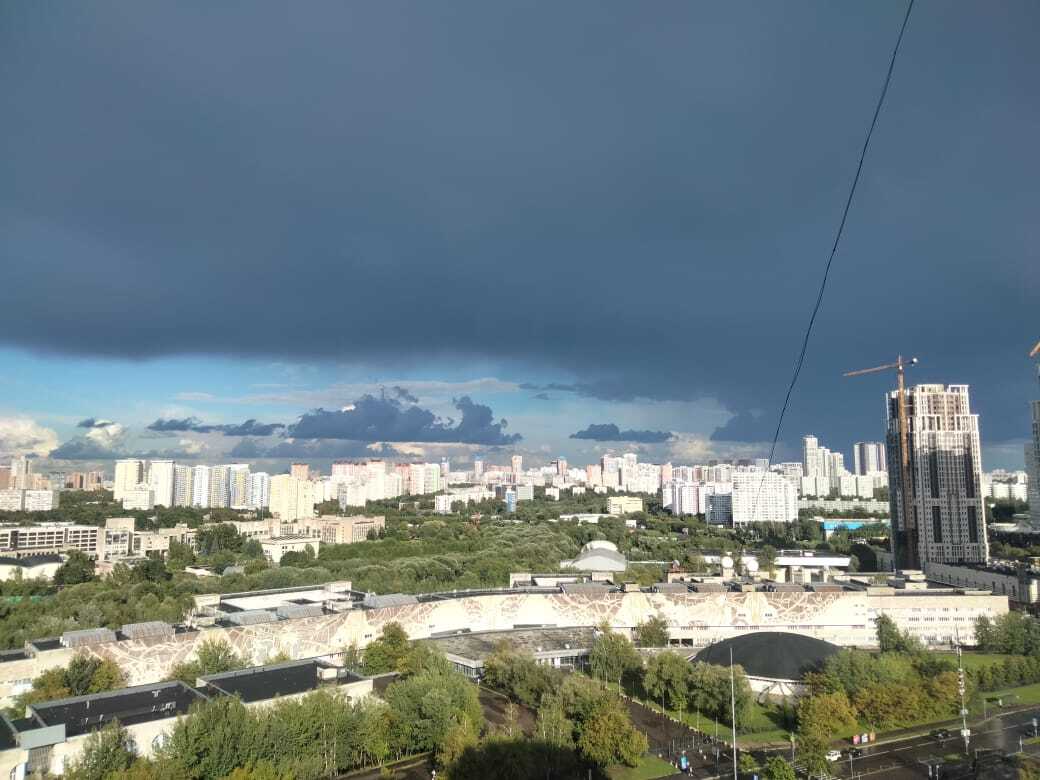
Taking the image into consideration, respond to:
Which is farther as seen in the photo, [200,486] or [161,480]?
[200,486]

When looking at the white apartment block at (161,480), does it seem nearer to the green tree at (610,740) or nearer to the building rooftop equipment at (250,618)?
the building rooftop equipment at (250,618)

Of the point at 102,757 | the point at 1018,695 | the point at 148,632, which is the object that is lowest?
the point at 1018,695

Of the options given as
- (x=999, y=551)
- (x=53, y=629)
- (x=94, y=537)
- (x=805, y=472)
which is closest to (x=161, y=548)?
(x=94, y=537)

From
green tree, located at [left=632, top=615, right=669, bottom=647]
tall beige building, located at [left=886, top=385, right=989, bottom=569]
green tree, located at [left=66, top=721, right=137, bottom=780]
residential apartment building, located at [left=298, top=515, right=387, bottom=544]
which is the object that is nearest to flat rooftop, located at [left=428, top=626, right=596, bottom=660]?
green tree, located at [left=632, top=615, right=669, bottom=647]

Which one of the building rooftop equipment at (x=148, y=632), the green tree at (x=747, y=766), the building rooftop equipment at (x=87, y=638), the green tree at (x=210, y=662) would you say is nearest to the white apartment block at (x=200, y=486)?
the building rooftop equipment at (x=148, y=632)

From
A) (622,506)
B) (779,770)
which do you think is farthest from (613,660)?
(622,506)

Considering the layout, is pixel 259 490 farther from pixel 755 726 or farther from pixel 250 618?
pixel 755 726

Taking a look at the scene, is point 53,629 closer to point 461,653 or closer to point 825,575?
point 461,653
